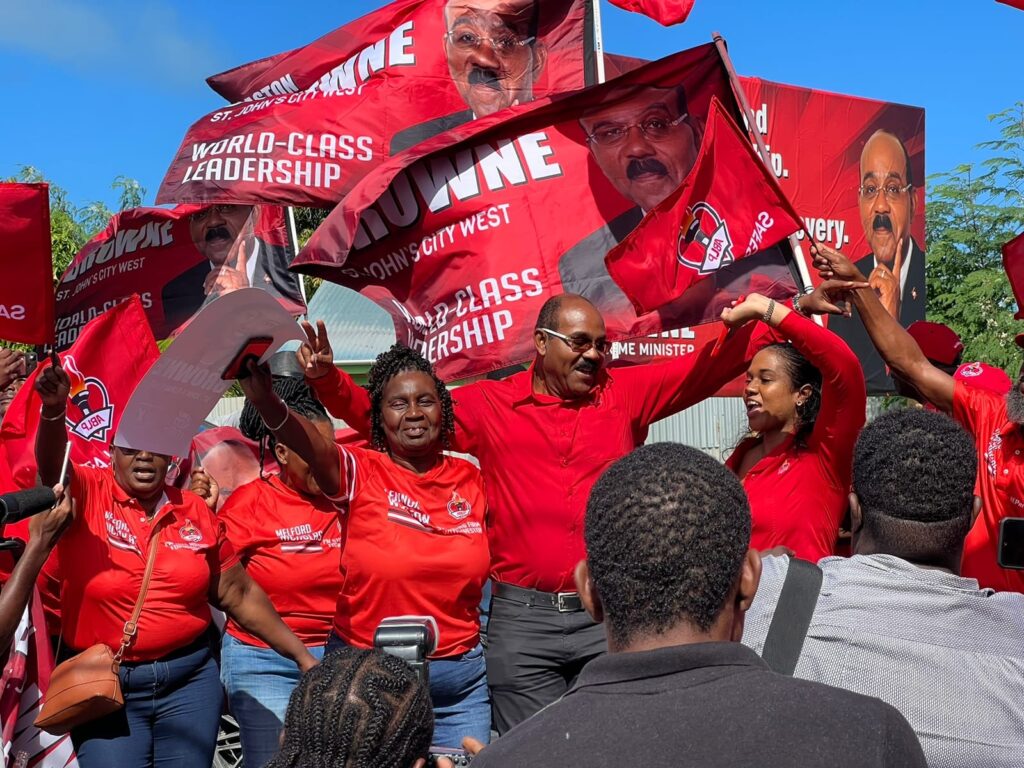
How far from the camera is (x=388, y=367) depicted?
4.27 meters

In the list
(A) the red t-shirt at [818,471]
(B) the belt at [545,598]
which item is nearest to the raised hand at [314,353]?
(B) the belt at [545,598]

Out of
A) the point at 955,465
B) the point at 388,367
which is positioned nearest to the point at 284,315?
the point at 388,367

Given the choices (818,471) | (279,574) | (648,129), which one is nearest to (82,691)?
(279,574)

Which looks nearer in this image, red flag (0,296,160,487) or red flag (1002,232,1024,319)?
red flag (1002,232,1024,319)

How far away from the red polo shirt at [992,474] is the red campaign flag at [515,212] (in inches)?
54.7

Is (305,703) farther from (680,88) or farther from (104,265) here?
(104,265)

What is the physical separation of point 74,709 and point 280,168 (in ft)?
13.5

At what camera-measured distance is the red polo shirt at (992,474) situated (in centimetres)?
389

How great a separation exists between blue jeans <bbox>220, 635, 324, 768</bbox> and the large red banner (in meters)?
3.30

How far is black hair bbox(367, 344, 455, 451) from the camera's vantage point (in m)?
4.25

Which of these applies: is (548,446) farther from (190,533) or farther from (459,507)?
(190,533)

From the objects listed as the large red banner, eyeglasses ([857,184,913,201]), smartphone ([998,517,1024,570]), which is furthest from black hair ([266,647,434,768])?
eyeglasses ([857,184,913,201])

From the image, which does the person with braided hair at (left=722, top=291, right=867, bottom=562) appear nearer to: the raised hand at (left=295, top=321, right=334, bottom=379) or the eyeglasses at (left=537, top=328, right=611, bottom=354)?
the eyeglasses at (left=537, top=328, right=611, bottom=354)

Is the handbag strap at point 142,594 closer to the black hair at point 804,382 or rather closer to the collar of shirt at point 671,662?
the black hair at point 804,382
